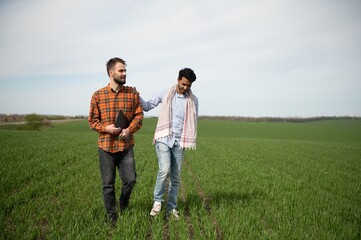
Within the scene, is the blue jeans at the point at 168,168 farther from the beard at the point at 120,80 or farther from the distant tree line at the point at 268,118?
the distant tree line at the point at 268,118

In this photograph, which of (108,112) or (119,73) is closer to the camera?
(119,73)

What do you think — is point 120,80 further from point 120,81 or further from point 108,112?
point 108,112

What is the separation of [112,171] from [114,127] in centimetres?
75

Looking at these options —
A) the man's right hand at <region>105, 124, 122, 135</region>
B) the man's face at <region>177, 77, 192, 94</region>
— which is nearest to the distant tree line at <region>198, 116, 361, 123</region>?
the man's face at <region>177, 77, 192, 94</region>

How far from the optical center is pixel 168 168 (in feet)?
14.7

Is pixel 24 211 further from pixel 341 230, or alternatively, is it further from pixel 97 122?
pixel 341 230

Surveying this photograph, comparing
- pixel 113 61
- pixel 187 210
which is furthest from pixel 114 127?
pixel 187 210

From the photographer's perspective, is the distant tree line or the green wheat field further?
the distant tree line

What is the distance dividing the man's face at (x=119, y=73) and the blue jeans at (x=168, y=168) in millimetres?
1293

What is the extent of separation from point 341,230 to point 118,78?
431 centimetres

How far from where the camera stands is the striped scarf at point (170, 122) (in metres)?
4.44

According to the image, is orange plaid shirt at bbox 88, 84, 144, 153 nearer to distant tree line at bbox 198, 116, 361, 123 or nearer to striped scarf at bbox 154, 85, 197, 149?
striped scarf at bbox 154, 85, 197, 149

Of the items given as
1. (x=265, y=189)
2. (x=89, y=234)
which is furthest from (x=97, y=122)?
(x=265, y=189)

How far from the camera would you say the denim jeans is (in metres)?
4.04
